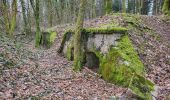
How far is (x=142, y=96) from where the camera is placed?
9.30 meters

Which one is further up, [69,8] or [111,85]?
[69,8]

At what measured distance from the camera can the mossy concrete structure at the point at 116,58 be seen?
10.4m

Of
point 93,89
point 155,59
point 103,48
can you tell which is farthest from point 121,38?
point 93,89

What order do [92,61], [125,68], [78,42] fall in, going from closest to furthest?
1. [125,68]
2. [78,42]
3. [92,61]

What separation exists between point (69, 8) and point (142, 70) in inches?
1089

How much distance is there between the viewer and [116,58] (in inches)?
465

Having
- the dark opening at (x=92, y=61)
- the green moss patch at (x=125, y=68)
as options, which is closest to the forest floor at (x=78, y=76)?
the green moss patch at (x=125, y=68)

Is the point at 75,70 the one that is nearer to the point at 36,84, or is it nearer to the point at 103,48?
the point at 103,48

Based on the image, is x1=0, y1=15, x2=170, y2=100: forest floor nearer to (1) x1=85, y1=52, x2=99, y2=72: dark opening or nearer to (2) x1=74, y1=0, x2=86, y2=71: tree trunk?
(2) x1=74, y1=0, x2=86, y2=71: tree trunk

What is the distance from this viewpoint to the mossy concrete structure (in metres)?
10.4

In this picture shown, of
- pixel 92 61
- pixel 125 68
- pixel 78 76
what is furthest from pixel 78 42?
pixel 125 68

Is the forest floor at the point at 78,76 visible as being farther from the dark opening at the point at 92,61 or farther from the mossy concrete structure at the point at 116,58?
the dark opening at the point at 92,61

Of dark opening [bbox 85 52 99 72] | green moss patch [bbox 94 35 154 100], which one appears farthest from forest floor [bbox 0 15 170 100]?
dark opening [bbox 85 52 99 72]

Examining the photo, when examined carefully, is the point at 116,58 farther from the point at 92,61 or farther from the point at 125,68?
the point at 92,61
